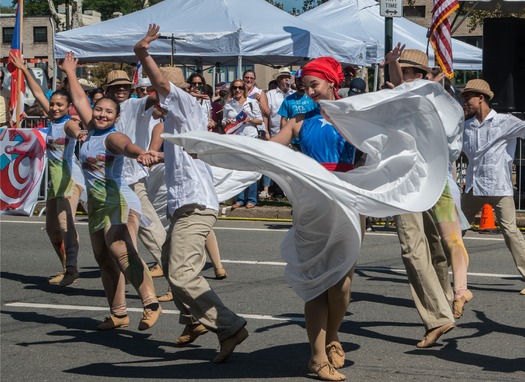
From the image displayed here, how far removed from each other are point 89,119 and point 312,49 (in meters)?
10.6

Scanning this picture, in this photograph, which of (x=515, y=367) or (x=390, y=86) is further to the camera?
(x=390, y=86)

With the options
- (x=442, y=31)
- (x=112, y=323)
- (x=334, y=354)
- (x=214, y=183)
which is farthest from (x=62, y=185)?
(x=442, y=31)

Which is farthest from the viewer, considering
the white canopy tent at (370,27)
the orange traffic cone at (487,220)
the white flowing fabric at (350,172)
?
the white canopy tent at (370,27)

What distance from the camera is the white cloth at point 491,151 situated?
9859 millimetres

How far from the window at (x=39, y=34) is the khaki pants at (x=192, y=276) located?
8385cm

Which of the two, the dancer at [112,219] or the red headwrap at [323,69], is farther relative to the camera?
the dancer at [112,219]

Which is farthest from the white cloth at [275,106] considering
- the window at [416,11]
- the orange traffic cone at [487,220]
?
the window at [416,11]

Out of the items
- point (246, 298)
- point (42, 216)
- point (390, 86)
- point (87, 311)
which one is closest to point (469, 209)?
point (246, 298)

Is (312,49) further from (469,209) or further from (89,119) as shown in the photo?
(89,119)

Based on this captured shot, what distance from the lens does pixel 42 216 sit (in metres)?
16.4

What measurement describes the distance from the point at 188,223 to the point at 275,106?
11273 millimetres

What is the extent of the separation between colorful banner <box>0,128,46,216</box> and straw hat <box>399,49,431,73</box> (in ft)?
27.0

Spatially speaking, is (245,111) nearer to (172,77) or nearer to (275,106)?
(275,106)

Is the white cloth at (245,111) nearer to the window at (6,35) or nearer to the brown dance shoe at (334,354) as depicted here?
the brown dance shoe at (334,354)
